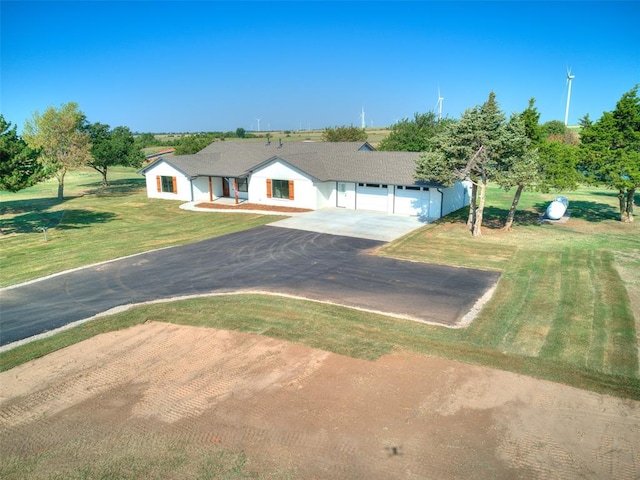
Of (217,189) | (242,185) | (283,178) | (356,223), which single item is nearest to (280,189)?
(283,178)

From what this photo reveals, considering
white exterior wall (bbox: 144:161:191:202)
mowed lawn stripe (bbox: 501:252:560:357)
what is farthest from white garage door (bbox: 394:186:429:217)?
white exterior wall (bbox: 144:161:191:202)

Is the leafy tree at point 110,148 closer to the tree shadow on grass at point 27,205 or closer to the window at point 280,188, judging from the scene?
the tree shadow on grass at point 27,205

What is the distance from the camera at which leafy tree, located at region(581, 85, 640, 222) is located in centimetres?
2488

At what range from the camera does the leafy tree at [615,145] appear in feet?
81.6

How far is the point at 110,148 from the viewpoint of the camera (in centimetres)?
4753

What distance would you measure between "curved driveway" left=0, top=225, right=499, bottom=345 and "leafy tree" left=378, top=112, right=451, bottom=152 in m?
30.7

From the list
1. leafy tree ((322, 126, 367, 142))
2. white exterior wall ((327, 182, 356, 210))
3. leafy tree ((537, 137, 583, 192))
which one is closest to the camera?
leafy tree ((537, 137, 583, 192))

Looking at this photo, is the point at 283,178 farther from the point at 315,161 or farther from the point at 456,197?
the point at 456,197

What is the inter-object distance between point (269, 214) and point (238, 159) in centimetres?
1197

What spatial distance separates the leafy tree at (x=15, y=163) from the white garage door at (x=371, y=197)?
71.3 feet

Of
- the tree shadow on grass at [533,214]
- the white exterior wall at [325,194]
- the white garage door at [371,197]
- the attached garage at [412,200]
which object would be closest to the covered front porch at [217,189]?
the white exterior wall at [325,194]

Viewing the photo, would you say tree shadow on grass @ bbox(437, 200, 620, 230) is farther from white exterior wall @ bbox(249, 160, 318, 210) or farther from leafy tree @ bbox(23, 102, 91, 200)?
leafy tree @ bbox(23, 102, 91, 200)

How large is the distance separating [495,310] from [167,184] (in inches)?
1373

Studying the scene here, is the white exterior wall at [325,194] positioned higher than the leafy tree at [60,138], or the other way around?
the leafy tree at [60,138]
